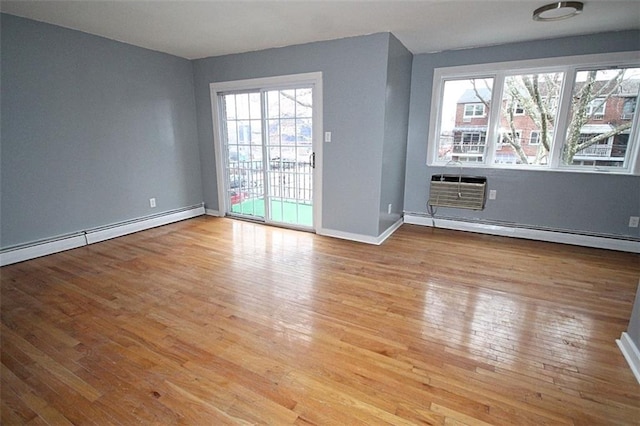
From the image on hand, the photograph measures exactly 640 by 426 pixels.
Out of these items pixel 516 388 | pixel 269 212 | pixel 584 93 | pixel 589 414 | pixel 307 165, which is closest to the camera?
pixel 589 414

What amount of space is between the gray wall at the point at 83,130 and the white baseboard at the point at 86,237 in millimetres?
81

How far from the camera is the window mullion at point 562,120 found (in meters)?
3.45

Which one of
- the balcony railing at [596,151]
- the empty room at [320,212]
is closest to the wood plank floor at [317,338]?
the empty room at [320,212]

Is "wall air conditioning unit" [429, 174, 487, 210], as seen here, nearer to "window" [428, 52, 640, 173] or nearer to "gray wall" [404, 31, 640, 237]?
"gray wall" [404, 31, 640, 237]

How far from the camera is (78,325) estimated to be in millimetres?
2041

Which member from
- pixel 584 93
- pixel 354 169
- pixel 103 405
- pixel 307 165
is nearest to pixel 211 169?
pixel 307 165

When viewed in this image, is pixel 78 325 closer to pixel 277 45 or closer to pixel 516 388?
pixel 516 388

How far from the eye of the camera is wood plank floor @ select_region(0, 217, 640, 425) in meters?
1.44

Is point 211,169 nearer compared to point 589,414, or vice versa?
point 589,414

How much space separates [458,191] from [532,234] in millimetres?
1024

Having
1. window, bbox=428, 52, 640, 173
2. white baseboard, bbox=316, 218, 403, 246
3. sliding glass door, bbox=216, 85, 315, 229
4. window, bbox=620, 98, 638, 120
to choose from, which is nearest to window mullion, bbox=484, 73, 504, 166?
window, bbox=428, 52, 640, 173

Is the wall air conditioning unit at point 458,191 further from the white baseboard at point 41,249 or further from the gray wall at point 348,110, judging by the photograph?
the white baseboard at point 41,249

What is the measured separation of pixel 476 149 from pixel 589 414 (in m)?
3.30

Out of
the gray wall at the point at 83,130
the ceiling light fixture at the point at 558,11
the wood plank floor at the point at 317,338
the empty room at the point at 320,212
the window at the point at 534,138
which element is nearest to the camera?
the wood plank floor at the point at 317,338
